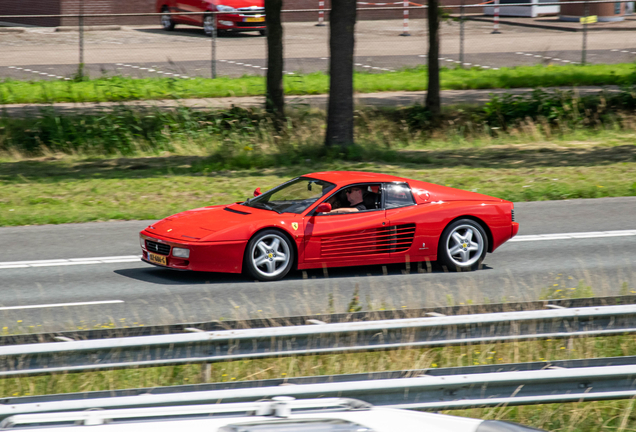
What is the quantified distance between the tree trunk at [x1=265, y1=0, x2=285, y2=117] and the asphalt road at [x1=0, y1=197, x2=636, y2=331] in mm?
8173

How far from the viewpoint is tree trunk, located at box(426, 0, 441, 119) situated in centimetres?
2109

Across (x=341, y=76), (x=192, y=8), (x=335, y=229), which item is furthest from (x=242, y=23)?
(x=335, y=229)

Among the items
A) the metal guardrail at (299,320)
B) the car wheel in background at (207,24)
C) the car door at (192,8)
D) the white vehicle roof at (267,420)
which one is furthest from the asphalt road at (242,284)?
the car door at (192,8)

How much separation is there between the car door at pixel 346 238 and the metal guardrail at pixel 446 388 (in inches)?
175

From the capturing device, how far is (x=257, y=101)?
22.3m

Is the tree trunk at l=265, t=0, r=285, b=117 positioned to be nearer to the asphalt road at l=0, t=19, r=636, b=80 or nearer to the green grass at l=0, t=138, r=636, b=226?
the green grass at l=0, t=138, r=636, b=226

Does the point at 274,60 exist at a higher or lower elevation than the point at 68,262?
higher

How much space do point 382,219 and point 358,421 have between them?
22.1 ft

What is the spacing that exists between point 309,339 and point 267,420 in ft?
9.04

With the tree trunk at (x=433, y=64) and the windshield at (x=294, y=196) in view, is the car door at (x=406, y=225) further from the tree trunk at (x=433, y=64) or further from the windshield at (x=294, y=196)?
the tree trunk at (x=433, y=64)

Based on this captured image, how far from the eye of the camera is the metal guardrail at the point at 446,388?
4773 mm

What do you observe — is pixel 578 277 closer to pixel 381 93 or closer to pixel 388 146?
pixel 388 146

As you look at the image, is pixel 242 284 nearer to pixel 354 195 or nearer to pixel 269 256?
pixel 269 256

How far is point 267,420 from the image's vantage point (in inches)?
128
